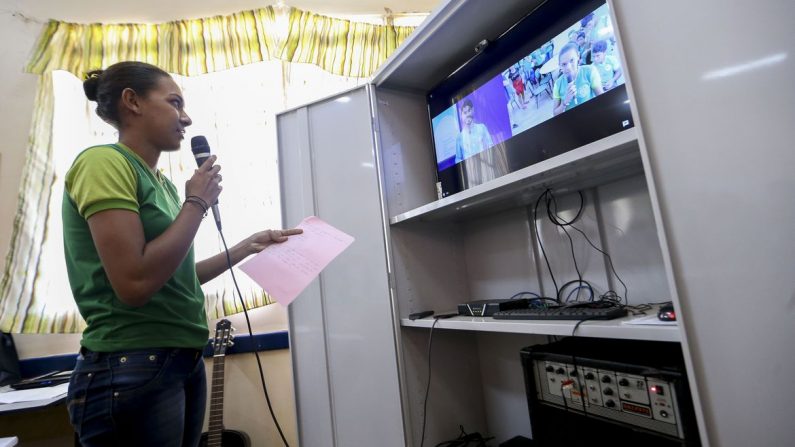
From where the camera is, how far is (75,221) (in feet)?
2.38

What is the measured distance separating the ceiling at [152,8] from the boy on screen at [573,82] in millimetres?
1546

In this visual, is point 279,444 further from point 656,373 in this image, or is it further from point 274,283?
point 656,373

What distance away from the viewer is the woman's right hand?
80cm

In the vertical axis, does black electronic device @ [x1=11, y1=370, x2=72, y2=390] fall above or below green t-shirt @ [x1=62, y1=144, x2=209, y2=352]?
below

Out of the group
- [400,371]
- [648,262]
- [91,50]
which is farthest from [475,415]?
[91,50]

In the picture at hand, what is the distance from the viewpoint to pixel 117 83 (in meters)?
0.81

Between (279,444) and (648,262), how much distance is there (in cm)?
187

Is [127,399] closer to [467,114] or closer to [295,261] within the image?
[295,261]

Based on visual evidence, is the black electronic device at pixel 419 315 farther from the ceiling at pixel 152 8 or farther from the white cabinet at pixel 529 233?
the ceiling at pixel 152 8

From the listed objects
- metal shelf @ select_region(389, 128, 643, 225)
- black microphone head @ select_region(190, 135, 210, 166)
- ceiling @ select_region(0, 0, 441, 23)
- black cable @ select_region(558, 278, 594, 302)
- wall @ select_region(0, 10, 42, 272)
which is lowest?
black cable @ select_region(558, 278, 594, 302)

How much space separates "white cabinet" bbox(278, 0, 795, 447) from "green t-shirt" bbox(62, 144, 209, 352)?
74 cm

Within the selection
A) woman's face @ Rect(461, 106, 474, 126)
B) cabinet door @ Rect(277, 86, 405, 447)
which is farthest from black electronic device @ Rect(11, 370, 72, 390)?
woman's face @ Rect(461, 106, 474, 126)

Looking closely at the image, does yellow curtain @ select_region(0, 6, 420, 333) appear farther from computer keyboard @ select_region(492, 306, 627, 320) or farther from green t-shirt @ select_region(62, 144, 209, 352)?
computer keyboard @ select_region(492, 306, 627, 320)

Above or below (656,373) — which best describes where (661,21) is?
above
